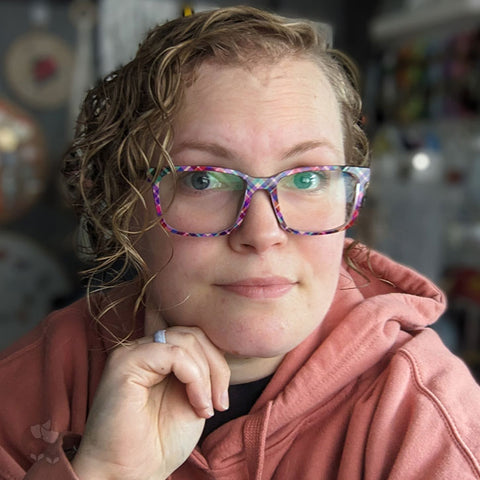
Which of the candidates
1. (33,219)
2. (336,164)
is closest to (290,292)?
(336,164)

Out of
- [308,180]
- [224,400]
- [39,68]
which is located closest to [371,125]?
[39,68]

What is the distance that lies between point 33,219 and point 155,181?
2841 mm

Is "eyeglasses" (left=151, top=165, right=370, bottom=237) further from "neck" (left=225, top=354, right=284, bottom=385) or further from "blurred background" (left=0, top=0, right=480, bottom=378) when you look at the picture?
"blurred background" (left=0, top=0, right=480, bottom=378)

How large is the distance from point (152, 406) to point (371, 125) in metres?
2.94

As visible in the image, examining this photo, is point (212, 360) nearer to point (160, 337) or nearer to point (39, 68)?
point (160, 337)

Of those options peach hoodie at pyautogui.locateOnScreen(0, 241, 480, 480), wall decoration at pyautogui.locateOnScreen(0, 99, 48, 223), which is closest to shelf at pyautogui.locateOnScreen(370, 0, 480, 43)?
peach hoodie at pyautogui.locateOnScreen(0, 241, 480, 480)

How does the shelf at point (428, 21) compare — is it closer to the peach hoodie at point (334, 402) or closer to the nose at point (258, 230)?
the peach hoodie at point (334, 402)

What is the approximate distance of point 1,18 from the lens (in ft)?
10.5

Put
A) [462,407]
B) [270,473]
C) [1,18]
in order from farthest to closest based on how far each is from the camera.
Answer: [1,18] < [270,473] < [462,407]

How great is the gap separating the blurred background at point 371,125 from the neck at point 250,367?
152 centimetres

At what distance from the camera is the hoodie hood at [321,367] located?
2.50 ft

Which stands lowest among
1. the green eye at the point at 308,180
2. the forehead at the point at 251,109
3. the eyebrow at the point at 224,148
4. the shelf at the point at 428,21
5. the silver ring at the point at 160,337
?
the silver ring at the point at 160,337

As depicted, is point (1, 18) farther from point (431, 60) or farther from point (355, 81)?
point (355, 81)

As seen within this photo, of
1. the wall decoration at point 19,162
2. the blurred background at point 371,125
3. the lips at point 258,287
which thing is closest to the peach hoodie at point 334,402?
the lips at point 258,287
